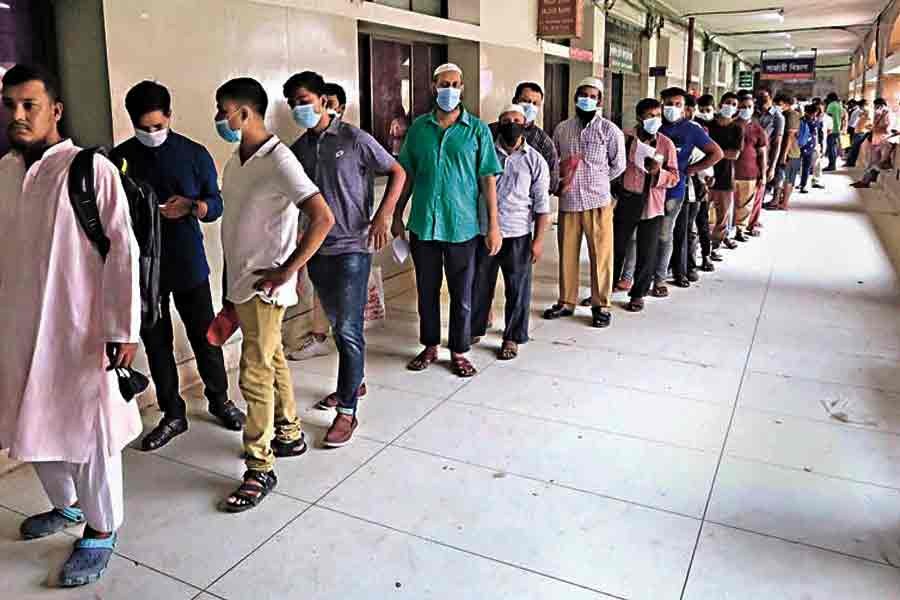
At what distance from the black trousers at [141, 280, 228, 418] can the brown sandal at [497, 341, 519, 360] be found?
5.45 ft

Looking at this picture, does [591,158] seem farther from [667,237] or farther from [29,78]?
[29,78]

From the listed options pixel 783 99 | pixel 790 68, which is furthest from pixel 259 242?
pixel 790 68

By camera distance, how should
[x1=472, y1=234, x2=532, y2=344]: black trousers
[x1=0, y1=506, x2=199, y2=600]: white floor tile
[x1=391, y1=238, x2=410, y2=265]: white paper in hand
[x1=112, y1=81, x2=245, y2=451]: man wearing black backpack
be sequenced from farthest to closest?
[x1=472, y1=234, x2=532, y2=344]: black trousers → [x1=391, y1=238, x2=410, y2=265]: white paper in hand → [x1=112, y1=81, x2=245, y2=451]: man wearing black backpack → [x1=0, y1=506, x2=199, y2=600]: white floor tile

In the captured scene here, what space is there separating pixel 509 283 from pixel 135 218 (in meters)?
2.49

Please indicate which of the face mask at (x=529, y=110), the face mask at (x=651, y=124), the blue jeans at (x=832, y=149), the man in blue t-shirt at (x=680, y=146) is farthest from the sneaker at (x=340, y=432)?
the blue jeans at (x=832, y=149)

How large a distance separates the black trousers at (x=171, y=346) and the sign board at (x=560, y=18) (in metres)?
5.23

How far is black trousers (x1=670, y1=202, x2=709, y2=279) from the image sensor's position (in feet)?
19.6

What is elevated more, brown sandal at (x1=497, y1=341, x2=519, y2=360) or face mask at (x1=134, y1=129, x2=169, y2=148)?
face mask at (x1=134, y1=129, x2=169, y2=148)

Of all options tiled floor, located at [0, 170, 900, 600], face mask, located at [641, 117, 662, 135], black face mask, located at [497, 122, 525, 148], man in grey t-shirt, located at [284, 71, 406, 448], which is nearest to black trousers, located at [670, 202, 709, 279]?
face mask, located at [641, 117, 662, 135]

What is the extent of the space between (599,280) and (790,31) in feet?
49.2

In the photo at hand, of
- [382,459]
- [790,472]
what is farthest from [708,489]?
[382,459]

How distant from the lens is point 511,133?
13.6ft

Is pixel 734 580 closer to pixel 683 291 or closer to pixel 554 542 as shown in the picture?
pixel 554 542

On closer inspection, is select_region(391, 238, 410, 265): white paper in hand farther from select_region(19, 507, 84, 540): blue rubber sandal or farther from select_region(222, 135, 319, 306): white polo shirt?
select_region(19, 507, 84, 540): blue rubber sandal
